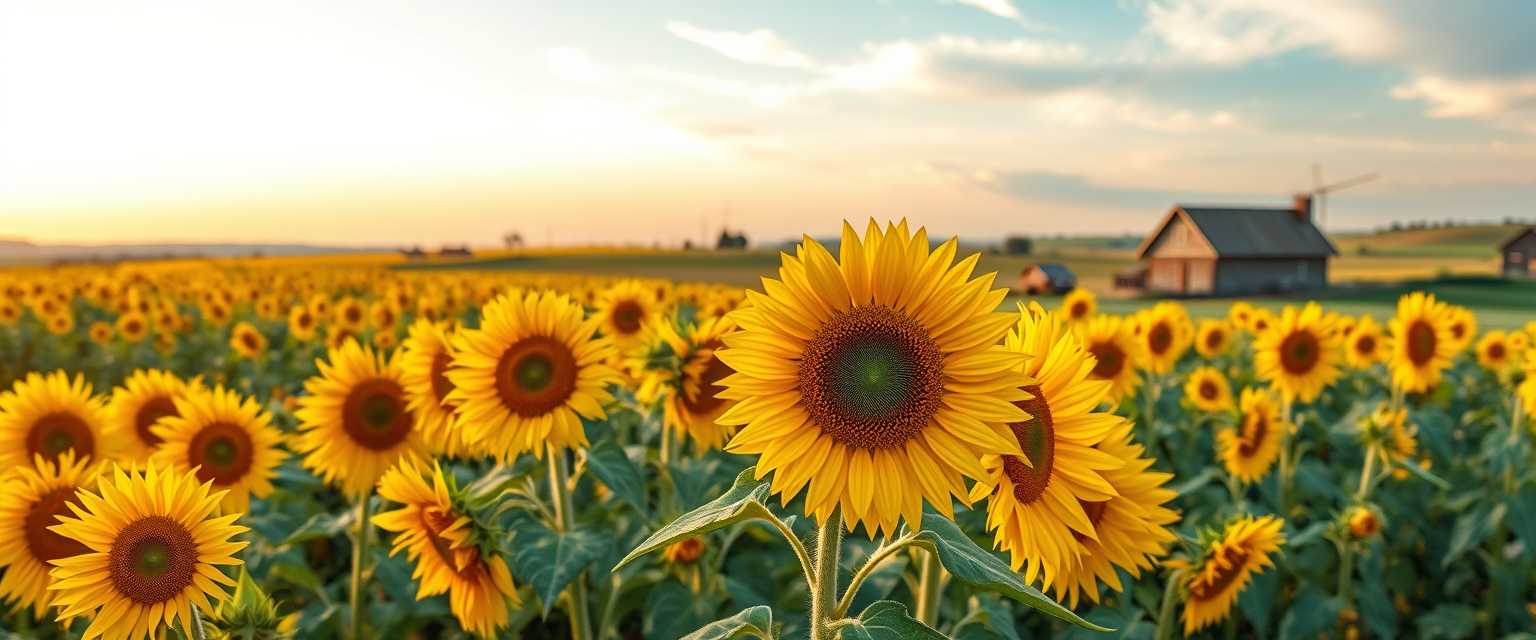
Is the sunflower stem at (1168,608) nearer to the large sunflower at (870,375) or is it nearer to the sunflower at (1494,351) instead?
the large sunflower at (870,375)

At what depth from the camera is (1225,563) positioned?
3377 mm

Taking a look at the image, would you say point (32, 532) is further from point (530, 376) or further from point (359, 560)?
point (530, 376)

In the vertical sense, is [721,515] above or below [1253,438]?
above

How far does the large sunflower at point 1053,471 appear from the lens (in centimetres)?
198

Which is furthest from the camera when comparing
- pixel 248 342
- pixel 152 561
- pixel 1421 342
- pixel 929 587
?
pixel 248 342

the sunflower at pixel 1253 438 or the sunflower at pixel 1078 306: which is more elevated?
the sunflower at pixel 1078 306

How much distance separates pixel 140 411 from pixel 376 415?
1.25 metres

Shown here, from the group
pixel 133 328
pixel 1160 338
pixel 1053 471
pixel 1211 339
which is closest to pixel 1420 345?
pixel 1160 338

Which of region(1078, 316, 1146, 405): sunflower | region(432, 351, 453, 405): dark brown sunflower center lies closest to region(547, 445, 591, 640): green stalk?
region(432, 351, 453, 405): dark brown sunflower center

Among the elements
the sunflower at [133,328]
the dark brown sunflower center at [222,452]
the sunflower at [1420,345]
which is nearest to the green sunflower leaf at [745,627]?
the dark brown sunflower center at [222,452]

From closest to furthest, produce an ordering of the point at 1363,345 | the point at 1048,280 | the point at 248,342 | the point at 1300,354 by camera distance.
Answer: the point at 1300,354 → the point at 1363,345 → the point at 248,342 → the point at 1048,280

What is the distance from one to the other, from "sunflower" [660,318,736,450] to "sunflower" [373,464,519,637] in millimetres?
1210

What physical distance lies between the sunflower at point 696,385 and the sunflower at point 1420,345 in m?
5.76

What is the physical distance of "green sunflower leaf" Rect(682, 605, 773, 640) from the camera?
1.95 m
